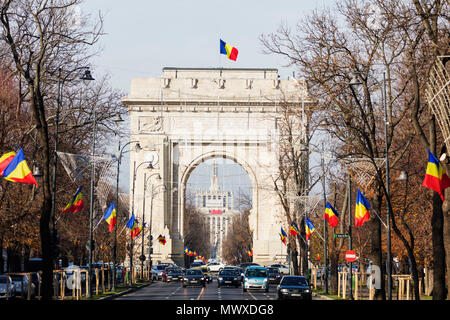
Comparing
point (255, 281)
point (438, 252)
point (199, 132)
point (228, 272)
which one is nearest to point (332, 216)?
point (255, 281)

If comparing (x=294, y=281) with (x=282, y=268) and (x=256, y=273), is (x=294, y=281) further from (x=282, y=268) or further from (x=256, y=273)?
(x=282, y=268)

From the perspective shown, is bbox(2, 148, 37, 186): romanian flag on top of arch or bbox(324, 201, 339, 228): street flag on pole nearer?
bbox(2, 148, 37, 186): romanian flag on top of arch

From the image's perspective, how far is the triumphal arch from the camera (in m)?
81.6

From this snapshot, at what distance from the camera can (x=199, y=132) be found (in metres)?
83.4

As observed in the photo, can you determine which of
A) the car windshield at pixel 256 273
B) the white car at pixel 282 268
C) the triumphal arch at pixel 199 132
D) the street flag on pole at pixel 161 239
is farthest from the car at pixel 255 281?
the triumphal arch at pixel 199 132

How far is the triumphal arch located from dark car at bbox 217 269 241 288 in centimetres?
2488

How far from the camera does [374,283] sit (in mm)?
33375

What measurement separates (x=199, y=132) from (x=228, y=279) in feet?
99.7

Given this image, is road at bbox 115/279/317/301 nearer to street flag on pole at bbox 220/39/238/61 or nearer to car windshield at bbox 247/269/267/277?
car windshield at bbox 247/269/267/277

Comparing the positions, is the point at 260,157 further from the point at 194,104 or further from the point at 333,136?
the point at 333,136

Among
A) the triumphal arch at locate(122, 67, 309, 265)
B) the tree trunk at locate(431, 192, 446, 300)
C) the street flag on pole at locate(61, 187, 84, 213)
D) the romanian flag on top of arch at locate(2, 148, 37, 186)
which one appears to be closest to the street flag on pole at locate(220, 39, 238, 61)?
the triumphal arch at locate(122, 67, 309, 265)

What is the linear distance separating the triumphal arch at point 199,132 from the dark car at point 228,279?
81.6 feet

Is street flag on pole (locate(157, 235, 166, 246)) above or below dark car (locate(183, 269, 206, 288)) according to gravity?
above
